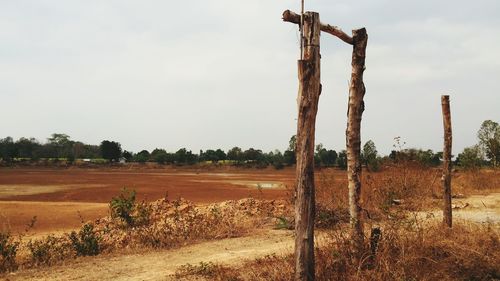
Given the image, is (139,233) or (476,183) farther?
(476,183)

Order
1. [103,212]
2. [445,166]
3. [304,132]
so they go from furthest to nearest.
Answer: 1. [103,212]
2. [445,166]
3. [304,132]

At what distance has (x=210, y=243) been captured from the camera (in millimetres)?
9398

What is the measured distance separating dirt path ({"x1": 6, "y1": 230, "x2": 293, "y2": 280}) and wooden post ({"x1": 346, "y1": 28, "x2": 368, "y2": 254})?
2362mm

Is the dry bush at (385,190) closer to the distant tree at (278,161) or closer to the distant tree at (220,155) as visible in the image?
the distant tree at (278,161)

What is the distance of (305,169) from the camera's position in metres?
4.75

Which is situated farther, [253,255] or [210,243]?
[210,243]

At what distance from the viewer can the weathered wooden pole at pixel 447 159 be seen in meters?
8.36

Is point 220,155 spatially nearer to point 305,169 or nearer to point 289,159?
point 289,159

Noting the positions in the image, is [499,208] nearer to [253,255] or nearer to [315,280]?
[253,255]

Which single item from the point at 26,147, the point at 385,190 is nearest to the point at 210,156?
the point at 26,147

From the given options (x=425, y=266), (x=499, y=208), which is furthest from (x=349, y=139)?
(x=499, y=208)

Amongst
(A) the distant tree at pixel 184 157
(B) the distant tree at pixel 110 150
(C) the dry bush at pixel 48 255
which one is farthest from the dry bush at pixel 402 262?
(B) the distant tree at pixel 110 150

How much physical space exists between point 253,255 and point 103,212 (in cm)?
1202

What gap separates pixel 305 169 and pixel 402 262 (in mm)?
1852
